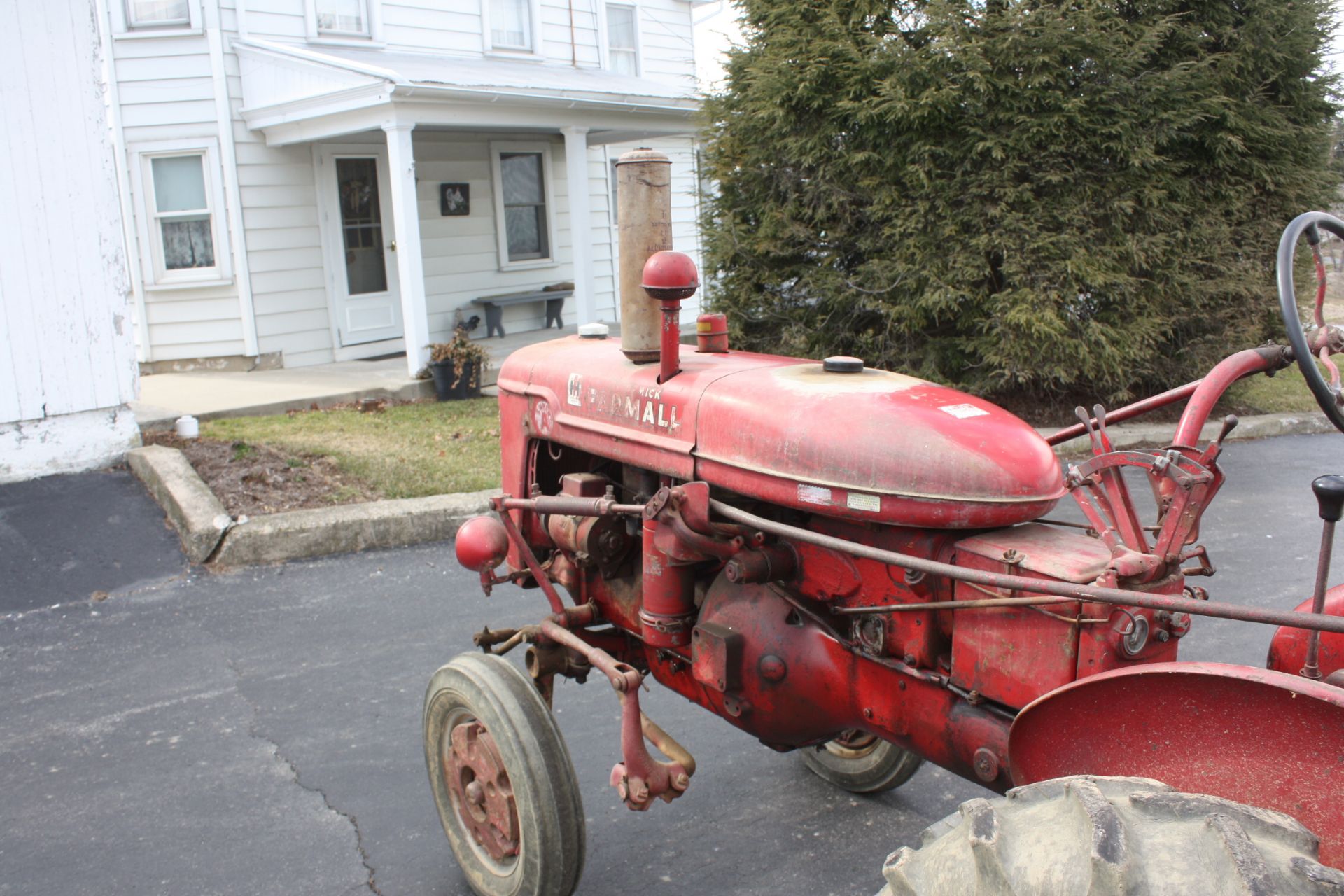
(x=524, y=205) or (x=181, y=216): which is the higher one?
(x=524, y=205)

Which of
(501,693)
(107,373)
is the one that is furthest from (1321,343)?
(107,373)

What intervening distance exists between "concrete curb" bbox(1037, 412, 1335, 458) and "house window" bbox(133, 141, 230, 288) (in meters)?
8.27

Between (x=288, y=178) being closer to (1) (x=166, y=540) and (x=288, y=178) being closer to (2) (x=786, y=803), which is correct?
(1) (x=166, y=540)

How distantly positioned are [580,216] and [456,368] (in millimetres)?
2579

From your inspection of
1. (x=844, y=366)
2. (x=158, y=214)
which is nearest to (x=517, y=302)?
(x=158, y=214)

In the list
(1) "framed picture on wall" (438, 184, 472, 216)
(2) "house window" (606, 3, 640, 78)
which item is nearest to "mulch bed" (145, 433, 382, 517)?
(1) "framed picture on wall" (438, 184, 472, 216)

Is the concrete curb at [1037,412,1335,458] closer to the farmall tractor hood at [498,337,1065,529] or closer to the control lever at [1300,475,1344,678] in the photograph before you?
the farmall tractor hood at [498,337,1065,529]

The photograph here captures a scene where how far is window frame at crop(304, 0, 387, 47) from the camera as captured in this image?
36.5 feet

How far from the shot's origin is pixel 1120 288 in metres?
7.71

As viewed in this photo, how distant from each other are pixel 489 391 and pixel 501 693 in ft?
26.2

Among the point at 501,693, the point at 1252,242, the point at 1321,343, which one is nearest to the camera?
the point at 1321,343

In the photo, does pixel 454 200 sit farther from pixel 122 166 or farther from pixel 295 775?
pixel 295 775

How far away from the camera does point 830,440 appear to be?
2.22m

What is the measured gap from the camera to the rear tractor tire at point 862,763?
3.24 metres
